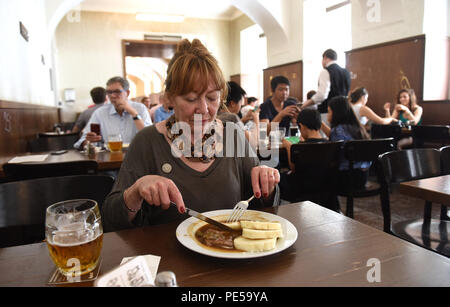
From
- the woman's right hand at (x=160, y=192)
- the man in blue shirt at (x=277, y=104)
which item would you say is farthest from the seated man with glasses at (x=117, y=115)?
the woman's right hand at (x=160, y=192)

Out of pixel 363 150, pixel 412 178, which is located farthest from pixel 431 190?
pixel 363 150

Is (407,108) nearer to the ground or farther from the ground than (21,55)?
nearer to the ground

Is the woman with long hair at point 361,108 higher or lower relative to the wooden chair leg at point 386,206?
higher

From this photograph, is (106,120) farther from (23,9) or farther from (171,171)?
(171,171)

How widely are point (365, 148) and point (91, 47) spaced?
8512 millimetres

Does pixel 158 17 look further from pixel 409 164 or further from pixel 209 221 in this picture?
pixel 209 221

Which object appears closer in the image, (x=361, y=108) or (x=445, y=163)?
(x=445, y=163)

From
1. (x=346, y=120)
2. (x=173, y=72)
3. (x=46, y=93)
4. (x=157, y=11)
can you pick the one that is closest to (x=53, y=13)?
(x=46, y=93)

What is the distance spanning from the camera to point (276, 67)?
8141 millimetres

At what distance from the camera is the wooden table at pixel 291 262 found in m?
0.62

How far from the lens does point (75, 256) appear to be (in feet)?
2.07

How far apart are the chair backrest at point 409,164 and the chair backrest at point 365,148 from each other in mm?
656

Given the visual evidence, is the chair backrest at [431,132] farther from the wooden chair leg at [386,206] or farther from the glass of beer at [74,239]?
the glass of beer at [74,239]
